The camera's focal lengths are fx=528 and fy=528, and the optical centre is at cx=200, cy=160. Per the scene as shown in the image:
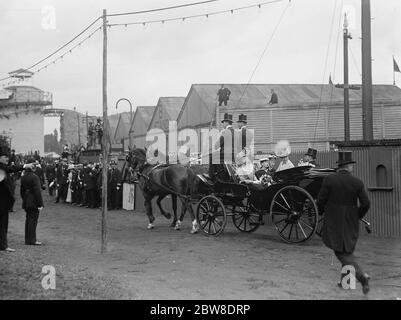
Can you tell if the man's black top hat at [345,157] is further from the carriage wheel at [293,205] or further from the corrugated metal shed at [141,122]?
the corrugated metal shed at [141,122]

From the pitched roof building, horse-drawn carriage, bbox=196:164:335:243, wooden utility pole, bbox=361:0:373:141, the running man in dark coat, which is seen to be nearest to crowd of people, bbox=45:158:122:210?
horse-drawn carriage, bbox=196:164:335:243

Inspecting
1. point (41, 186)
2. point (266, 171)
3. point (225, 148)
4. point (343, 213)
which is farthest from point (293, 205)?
point (41, 186)

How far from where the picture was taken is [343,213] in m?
6.96

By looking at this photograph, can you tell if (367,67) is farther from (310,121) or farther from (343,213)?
(310,121)

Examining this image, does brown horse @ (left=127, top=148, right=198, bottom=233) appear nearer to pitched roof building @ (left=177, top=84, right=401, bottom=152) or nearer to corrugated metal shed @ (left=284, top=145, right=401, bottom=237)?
corrugated metal shed @ (left=284, top=145, right=401, bottom=237)

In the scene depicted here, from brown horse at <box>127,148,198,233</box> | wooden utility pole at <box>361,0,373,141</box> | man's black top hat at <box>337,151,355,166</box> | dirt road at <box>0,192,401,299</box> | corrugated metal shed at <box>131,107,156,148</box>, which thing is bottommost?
dirt road at <box>0,192,401,299</box>

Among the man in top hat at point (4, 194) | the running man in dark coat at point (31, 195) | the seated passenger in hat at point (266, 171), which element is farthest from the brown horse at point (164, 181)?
the man in top hat at point (4, 194)

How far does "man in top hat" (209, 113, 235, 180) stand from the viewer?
12.0 m

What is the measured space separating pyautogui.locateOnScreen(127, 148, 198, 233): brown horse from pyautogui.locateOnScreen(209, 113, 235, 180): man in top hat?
1481 mm

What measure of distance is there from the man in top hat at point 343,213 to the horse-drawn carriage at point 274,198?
2950 mm

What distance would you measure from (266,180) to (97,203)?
39.5 ft

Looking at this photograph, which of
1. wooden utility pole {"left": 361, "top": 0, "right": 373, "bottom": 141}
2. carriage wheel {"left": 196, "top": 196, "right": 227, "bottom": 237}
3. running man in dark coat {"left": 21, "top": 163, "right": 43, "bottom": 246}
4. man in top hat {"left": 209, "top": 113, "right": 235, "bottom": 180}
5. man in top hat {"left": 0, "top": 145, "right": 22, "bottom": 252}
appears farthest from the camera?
wooden utility pole {"left": 361, "top": 0, "right": 373, "bottom": 141}

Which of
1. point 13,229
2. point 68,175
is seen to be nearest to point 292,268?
point 13,229
